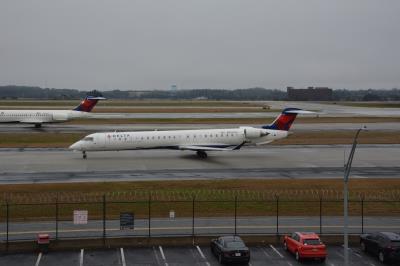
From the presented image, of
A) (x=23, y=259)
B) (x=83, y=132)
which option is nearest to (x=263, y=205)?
(x=23, y=259)

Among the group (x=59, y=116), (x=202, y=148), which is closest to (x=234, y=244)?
(x=202, y=148)

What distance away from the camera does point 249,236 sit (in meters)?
24.3

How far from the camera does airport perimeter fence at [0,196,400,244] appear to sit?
2453cm

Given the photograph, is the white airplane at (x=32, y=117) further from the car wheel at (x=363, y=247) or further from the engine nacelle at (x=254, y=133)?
the car wheel at (x=363, y=247)

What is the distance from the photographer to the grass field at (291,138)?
6059 cm

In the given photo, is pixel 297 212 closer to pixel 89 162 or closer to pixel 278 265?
pixel 278 265

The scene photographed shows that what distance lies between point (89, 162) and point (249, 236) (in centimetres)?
2569

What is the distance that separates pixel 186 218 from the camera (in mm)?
27062

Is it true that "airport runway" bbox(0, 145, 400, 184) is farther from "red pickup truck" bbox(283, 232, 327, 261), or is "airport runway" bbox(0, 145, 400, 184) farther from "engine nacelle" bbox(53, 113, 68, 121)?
"engine nacelle" bbox(53, 113, 68, 121)

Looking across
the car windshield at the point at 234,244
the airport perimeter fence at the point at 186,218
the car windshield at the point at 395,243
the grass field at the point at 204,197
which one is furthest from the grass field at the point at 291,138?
the car windshield at the point at 395,243

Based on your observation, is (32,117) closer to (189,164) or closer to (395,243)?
(189,164)

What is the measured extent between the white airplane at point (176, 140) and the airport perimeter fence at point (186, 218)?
19607mm

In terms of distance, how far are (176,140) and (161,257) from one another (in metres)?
28.1

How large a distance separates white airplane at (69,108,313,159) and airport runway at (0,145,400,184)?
1074 mm
